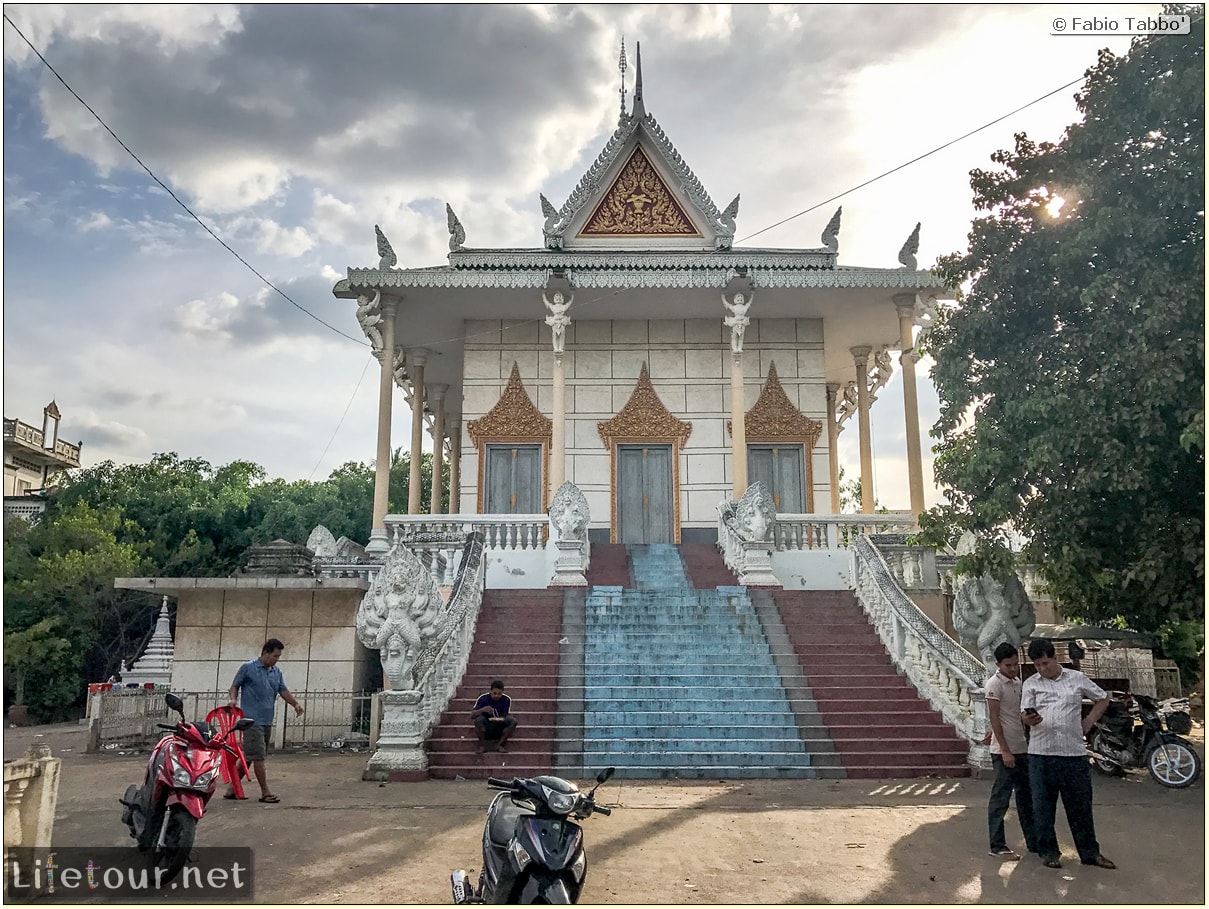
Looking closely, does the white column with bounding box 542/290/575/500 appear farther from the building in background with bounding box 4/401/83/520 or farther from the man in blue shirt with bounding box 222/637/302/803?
the building in background with bounding box 4/401/83/520

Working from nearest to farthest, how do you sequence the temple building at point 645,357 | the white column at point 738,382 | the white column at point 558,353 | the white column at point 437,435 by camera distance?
the white column at point 558,353 < the white column at point 738,382 < the temple building at point 645,357 < the white column at point 437,435

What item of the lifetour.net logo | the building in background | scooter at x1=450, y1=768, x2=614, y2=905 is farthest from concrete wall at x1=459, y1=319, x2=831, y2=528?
scooter at x1=450, y1=768, x2=614, y2=905

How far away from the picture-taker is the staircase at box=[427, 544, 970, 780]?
8.58m

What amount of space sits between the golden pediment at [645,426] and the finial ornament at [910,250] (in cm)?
483

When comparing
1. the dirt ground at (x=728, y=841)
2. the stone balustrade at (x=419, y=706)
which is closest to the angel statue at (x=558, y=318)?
the stone balustrade at (x=419, y=706)

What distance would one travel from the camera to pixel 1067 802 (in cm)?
530

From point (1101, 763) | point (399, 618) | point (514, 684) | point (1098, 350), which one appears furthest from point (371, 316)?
point (1101, 763)

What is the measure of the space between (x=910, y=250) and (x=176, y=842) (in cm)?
1510

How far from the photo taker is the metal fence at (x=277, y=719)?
10867 mm

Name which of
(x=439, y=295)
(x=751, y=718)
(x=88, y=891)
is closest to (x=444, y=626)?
(x=751, y=718)

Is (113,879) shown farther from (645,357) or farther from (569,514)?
→ (645,357)

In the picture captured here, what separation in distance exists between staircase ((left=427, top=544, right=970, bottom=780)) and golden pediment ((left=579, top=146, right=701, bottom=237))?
8.31 meters

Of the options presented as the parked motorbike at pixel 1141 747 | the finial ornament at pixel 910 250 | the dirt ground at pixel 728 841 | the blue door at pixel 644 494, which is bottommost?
the dirt ground at pixel 728 841

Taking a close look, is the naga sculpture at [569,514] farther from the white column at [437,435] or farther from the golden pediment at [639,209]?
the white column at [437,435]
